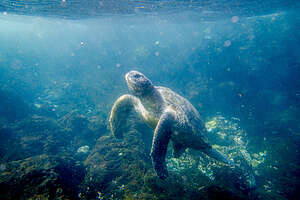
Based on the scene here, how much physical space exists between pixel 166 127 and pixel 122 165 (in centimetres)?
225

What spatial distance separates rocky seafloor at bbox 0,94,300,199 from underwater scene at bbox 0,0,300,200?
3cm

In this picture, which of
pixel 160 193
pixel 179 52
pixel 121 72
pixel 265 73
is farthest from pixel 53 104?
pixel 265 73

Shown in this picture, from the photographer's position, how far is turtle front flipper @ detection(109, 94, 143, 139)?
4.88 m

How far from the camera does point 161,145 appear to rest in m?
3.21

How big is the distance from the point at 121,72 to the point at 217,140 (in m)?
14.8

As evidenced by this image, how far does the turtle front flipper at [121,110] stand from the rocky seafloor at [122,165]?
2.58 ft

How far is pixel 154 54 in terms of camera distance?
22.4 m

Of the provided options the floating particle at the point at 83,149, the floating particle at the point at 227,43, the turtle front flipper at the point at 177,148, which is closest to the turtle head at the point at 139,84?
the turtle front flipper at the point at 177,148

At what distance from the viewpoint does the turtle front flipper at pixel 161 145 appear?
10.1 ft

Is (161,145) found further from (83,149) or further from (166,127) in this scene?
(83,149)

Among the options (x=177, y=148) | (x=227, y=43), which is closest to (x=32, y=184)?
(x=177, y=148)

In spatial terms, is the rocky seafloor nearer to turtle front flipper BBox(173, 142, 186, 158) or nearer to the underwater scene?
the underwater scene

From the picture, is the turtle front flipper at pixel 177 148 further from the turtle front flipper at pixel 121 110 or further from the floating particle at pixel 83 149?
the floating particle at pixel 83 149

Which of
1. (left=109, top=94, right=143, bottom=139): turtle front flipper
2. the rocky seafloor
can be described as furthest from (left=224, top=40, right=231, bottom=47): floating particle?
(left=109, top=94, right=143, bottom=139): turtle front flipper
